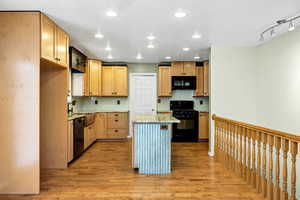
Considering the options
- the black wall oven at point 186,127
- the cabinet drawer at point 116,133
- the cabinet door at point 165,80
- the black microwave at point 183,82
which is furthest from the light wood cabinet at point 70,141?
the black microwave at point 183,82

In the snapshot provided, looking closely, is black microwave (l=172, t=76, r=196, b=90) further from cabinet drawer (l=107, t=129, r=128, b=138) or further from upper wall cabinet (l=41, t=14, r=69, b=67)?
upper wall cabinet (l=41, t=14, r=69, b=67)

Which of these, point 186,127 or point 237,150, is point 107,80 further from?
point 237,150

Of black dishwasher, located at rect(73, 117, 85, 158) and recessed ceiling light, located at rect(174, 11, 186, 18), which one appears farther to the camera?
black dishwasher, located at rect(73, 117, 85, 158)

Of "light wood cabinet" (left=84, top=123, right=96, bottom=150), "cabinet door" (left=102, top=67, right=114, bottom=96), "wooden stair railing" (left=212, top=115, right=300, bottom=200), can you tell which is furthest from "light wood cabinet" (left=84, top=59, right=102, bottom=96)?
"wooden stair railing" (left=212, top=115, right=300, bottom=200)

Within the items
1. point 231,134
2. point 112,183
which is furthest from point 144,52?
point 112,183

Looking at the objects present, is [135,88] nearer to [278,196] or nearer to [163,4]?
[163,4]

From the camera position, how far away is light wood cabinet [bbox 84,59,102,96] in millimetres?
5450

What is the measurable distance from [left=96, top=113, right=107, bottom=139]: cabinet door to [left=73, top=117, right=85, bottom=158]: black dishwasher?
1.41 meters

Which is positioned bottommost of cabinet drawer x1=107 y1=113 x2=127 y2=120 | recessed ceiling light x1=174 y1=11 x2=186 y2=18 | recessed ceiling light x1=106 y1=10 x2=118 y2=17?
cabinet drawer x1=107 y1=113 x2=127 y2=120

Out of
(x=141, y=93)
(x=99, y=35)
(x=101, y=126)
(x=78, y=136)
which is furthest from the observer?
(x=141, y=93)

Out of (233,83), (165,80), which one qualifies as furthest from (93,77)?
(233,83)

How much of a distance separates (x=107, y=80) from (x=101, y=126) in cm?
141

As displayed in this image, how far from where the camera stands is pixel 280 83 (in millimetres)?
3740

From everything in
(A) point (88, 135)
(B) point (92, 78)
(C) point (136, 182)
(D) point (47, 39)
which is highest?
(D) point (47, 39)
